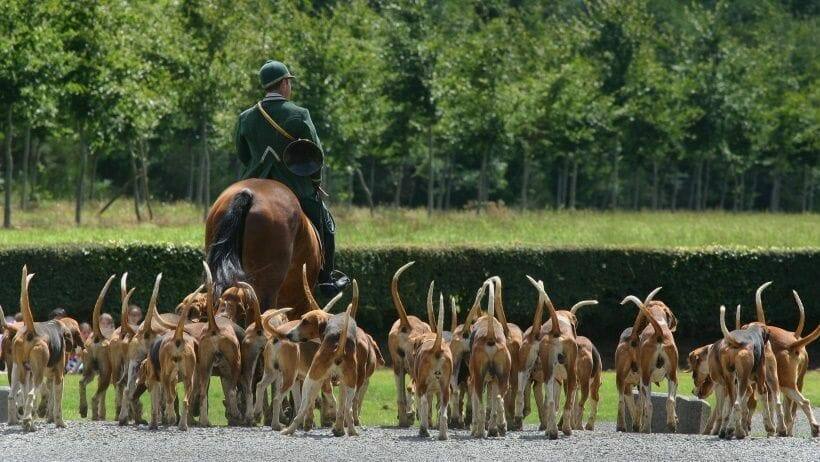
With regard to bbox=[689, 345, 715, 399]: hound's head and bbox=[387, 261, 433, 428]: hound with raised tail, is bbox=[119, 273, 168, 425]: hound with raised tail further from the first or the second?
bbox=[689, 345, 715, 399]: hound's head

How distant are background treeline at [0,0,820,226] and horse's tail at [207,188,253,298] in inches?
707

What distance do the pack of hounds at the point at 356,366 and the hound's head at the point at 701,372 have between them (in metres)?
0.05

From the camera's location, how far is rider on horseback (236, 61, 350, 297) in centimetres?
1711

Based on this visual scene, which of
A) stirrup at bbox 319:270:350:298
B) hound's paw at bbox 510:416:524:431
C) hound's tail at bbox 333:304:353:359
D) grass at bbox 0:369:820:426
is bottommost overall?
grass at bbox 0:369:820:426

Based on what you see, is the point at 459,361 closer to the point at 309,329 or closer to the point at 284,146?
the point at 309,329

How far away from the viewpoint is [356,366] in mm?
13930

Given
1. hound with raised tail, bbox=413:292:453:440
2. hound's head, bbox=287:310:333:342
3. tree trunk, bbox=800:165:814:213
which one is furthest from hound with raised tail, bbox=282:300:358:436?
tree trunk, bbox=800:165:814:213

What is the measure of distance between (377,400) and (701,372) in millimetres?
5383

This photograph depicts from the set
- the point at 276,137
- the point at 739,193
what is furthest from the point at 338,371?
the point at 739,193

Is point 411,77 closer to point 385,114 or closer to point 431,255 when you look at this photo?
point 385,114

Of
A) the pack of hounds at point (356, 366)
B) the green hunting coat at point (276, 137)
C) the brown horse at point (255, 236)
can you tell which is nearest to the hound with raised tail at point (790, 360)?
the pack of hounds at point (356, 366)

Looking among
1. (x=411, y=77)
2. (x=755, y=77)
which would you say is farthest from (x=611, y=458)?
(x=755, y=77)

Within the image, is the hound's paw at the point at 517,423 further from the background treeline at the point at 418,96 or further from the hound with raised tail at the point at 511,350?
the background treeline at the point at 418,96

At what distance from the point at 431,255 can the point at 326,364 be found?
13213 millimetres
